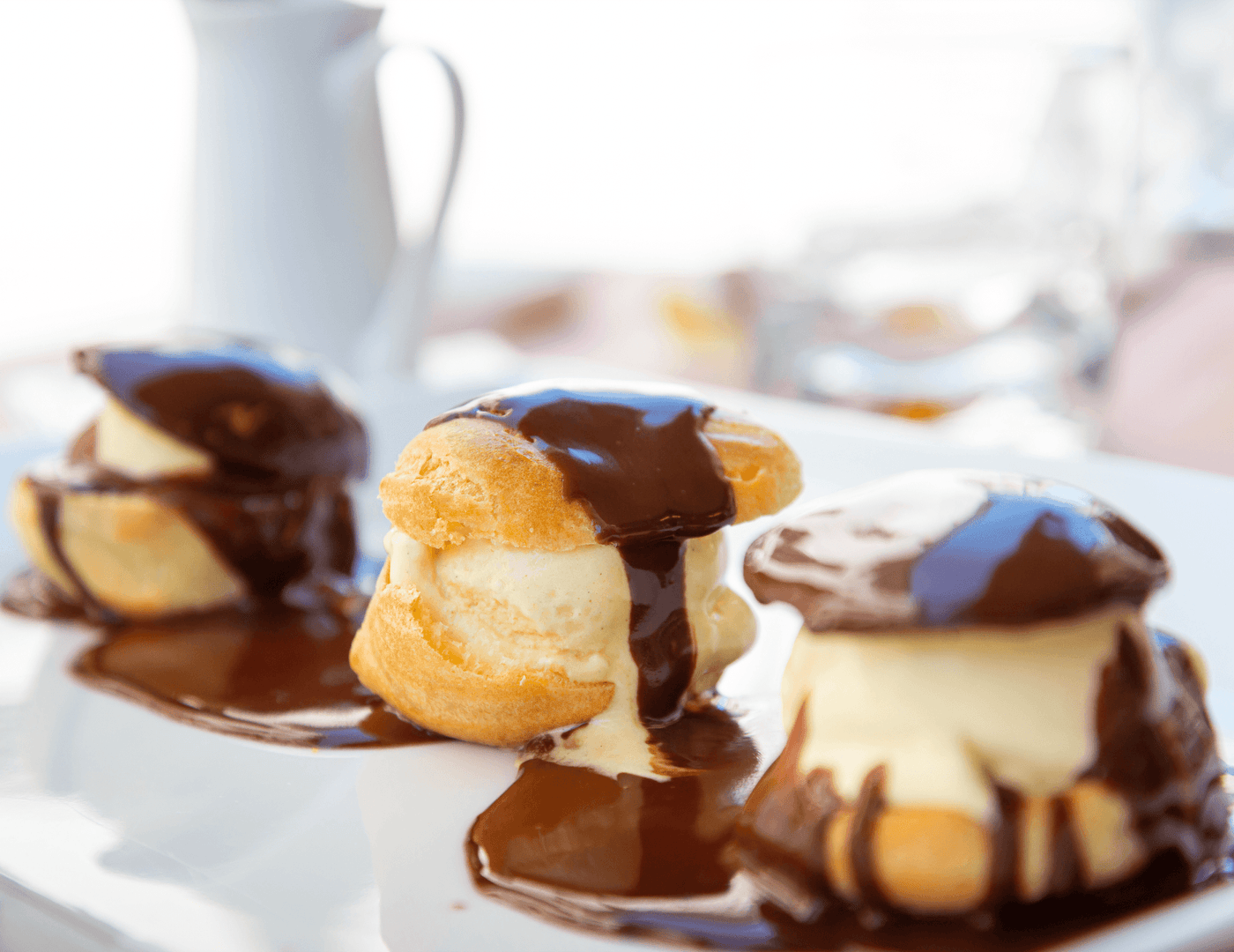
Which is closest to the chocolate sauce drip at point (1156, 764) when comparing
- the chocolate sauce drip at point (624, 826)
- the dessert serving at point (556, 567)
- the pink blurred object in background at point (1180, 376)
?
the chocolate sauce drip at point (624, 826)

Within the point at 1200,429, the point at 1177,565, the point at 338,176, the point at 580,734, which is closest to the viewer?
the point at 580,734

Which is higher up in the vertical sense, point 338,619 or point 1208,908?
point 1208,908

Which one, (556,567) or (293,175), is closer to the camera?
(556,567)

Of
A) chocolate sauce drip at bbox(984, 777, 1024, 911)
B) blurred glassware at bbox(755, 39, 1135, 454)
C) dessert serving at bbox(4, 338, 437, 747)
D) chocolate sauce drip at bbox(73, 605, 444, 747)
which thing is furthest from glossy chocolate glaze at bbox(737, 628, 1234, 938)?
blurred glassware at bbox(755, 39, 1135, 454)

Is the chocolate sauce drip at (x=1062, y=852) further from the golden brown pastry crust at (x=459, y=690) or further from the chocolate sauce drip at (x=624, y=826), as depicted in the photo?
the golden brown pastry crust at (x=459, y=690)

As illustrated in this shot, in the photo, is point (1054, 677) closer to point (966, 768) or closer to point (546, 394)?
point (966, 768)

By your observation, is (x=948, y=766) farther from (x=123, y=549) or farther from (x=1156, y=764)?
(x=123, y=549)

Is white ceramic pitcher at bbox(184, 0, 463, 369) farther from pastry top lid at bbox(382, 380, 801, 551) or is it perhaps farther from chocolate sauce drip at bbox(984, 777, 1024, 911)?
chocolate sauce drip at bbox(984, 777, 1024, 911)

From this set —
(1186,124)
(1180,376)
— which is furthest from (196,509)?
(1186,124)

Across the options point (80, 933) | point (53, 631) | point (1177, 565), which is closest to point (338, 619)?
point (53, 631)
